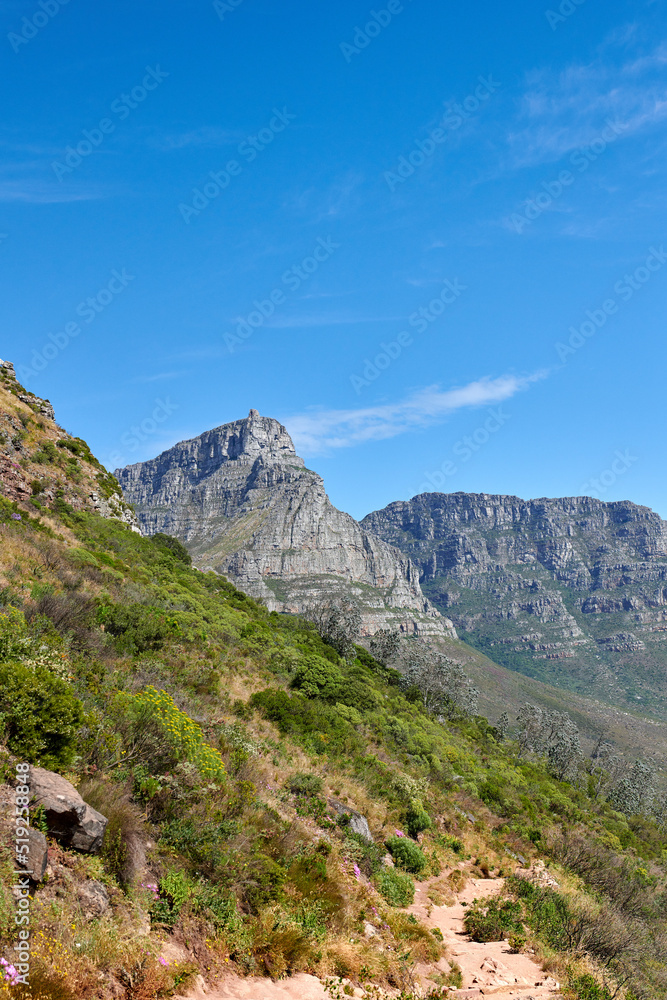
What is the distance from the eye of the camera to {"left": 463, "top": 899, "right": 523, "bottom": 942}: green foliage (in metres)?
9.98

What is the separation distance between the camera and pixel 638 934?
1070 cm

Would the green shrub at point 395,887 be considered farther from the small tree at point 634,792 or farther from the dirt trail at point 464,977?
the small tree at point 634,792

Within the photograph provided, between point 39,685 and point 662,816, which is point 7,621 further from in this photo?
point 662,816

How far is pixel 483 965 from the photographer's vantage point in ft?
28.5

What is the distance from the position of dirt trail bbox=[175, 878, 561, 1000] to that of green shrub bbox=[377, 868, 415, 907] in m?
0.25

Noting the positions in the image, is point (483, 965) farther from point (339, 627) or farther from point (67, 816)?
point (339, 627)

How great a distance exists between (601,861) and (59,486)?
28.7 metres

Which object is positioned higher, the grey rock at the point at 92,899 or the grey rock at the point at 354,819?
the grey rock at the point at 92,899

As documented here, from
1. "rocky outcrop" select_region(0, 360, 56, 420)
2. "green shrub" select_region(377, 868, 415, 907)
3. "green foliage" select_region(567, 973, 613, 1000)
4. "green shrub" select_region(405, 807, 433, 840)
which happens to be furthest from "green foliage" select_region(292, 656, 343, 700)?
"rocky outcrop" select_region(0, 360, 56, 420)

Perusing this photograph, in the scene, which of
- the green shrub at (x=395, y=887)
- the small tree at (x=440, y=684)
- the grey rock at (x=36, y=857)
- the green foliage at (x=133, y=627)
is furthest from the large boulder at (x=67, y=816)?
the small tree at (x=440, y=684)

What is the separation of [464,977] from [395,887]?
2527mm

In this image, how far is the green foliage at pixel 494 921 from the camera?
998cm

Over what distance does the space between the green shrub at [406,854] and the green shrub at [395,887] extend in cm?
103

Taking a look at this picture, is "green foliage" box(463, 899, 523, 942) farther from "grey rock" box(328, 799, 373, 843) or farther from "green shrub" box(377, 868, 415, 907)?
"grey rock" box(328, 799, 373, 843)
